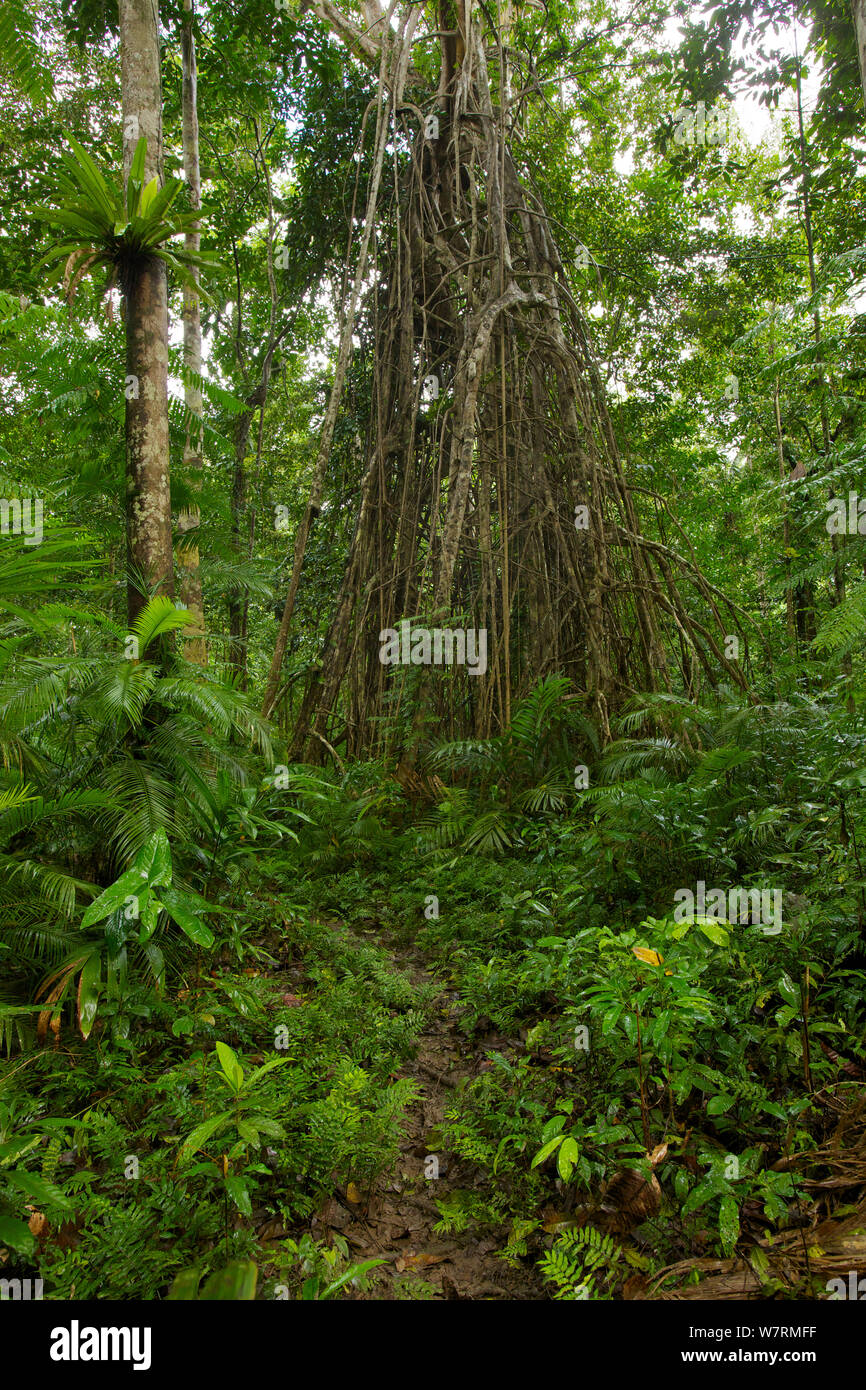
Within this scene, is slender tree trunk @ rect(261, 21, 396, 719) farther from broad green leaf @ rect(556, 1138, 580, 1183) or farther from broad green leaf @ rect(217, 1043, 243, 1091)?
broad green leaf @ rect(556, 1138, 580, 1183)

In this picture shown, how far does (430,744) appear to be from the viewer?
409 cm

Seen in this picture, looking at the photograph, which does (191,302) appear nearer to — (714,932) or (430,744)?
(430,744)

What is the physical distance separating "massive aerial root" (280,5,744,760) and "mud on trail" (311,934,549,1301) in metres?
2.24

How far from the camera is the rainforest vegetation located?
1458mm

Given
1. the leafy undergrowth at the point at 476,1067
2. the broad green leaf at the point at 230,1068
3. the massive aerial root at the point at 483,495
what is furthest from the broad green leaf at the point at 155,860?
the massive aerial root at the point at 483,495

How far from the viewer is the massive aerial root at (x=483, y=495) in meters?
4.18

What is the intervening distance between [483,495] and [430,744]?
1563 millimetres

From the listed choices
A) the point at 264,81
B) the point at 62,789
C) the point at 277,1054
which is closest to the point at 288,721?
the point at 62,789

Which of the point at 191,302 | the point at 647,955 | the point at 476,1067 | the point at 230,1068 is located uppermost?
the point at 191,302

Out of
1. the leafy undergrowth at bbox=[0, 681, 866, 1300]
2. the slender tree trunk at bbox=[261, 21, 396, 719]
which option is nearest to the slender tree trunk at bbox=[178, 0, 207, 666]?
the slender tree trunk at bbox=[261, 21, 396, 719]

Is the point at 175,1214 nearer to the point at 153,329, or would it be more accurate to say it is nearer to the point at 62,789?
the point at 62,789

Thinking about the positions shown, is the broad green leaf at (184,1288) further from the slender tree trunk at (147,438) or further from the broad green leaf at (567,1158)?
the slender tree trunk at (147,438)

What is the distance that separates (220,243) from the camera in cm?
704

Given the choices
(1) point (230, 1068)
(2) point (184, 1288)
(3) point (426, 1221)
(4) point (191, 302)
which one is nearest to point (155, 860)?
(1) point (230, 1068)
